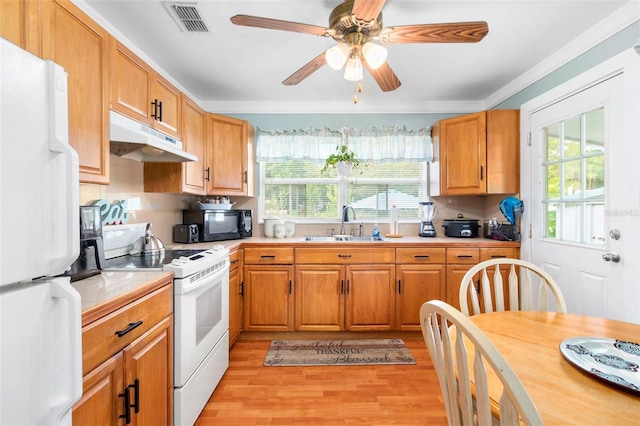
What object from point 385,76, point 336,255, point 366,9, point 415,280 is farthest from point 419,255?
point 366,9

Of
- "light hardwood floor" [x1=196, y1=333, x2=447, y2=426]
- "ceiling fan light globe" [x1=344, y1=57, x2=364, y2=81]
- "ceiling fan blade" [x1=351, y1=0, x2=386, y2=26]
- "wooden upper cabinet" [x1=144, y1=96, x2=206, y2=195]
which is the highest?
"ceiling fan blade" [x1=351, y1=0, x2=386, y2=26]

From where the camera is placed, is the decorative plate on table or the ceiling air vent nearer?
the decorative plate on table

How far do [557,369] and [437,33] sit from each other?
148cm

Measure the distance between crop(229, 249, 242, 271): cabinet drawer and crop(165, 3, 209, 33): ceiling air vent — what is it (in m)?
1.64

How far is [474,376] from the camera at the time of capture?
26.6 inches

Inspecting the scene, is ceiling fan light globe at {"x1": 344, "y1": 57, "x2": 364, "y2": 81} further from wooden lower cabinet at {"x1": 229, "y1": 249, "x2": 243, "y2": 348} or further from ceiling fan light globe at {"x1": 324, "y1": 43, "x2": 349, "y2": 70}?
wooden lower cabinet at {"x1": 229, "y1": 249, "x2": 243, "y2": 348}

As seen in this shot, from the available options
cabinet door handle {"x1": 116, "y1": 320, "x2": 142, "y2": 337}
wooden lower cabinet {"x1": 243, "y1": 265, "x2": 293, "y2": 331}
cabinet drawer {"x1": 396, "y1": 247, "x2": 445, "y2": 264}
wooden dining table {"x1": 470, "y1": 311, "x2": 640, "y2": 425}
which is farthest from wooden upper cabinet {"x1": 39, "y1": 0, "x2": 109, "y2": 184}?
cabinet drawer {"x1": 396, "y1": 247, "x2": 445, "y2": 264}

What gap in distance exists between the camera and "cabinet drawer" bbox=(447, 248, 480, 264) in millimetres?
2648

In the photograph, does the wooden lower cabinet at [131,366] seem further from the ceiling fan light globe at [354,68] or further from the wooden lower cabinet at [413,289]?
the wooden lower cabinet at [413,289]

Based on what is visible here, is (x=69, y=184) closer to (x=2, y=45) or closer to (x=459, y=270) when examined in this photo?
(x=2, y=45)

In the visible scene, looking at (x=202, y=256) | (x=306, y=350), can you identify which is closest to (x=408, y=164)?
(x=306, y=350)

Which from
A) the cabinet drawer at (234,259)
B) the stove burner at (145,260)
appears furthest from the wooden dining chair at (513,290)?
the cabinet drawer at (234,259)

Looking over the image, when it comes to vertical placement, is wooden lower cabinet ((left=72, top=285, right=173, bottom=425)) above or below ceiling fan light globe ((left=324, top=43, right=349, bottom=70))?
below

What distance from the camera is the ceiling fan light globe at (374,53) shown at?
1.47 metres
